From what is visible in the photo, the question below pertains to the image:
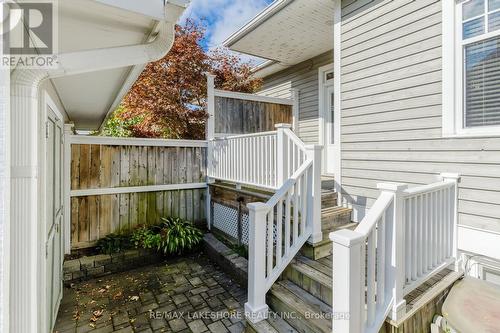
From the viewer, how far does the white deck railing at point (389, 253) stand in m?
1.77

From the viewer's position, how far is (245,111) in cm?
586

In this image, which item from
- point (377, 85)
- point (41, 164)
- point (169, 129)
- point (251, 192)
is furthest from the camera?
point (169, 129)

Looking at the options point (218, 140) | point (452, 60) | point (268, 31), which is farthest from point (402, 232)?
point (268, 31)

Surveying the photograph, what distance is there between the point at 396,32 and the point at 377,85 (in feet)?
2.20

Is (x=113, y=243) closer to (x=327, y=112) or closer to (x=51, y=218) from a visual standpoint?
(x=51, y=218)

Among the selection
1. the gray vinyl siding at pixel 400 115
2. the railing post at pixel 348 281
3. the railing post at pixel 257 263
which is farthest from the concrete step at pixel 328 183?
the railing post at pixel 348 281

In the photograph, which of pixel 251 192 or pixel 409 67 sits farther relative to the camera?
pixel 251 192

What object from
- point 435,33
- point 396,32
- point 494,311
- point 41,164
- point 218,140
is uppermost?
point 396,32

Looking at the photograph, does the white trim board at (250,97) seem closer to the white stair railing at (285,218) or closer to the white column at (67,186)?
the white stair railing at (285,218)

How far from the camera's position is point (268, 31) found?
16.8 ft

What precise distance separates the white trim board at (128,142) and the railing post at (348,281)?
13.3 ft

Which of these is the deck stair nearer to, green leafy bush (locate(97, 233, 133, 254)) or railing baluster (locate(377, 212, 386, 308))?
railing baluster (locate(377, 212, 386, 308))

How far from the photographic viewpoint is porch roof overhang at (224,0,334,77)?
14.4 feet

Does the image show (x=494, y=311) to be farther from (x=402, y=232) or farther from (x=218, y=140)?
(x=218, y=140)
